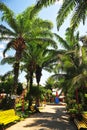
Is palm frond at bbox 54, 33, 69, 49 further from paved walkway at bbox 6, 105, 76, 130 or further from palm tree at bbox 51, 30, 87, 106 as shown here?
paved walkway at bbox 6, 105, 76, 130

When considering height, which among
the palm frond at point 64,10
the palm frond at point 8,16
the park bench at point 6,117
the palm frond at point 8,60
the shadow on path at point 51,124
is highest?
the palm frond at point 8,16

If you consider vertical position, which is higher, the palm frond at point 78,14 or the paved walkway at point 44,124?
the palm frond at point 78,14

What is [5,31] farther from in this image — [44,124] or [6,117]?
[44,124]

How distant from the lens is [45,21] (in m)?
24.4

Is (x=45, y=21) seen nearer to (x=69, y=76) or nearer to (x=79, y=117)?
(x=69, y=76)

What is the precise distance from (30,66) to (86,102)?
332 inches

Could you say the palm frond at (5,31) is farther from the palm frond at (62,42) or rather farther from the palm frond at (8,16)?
the palm frond at (62,42)

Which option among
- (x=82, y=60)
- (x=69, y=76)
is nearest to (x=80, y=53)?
(x=82, y=60)

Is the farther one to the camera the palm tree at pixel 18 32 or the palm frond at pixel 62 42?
the palm frond at pixel 62 42

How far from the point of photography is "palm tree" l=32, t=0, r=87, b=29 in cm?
1364

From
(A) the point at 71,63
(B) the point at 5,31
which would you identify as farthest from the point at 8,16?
(A) the point at 71,63

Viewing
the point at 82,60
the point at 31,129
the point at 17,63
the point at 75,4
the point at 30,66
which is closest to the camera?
the point at 75,4

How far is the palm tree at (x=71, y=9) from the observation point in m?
13.6

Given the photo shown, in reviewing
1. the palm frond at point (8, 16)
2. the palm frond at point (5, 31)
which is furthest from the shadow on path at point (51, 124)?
the palm frond at point (8, 16)
